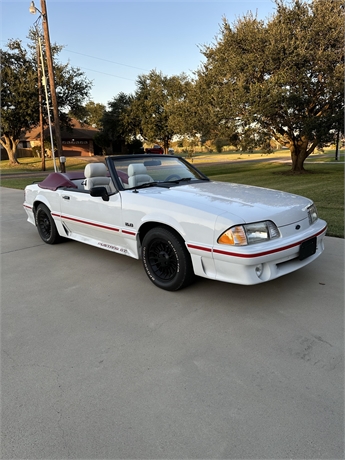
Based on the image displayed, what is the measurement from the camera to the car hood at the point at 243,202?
10.5ft

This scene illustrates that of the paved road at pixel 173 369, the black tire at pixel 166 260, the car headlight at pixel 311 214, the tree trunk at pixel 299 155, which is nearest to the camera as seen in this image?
the paved road at pixel 173 369

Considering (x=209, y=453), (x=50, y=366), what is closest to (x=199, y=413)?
(x=209, y=453)

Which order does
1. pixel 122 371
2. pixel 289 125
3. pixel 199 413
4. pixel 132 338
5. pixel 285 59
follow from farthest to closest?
pixel 289 125 → pixel 285 59 → pixel 132 338 → pixel 122 371 → pixel 199 413

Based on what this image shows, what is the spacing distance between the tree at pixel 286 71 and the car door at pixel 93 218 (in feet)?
37.3

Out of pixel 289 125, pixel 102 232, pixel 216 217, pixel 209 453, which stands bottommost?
pixel 209 453

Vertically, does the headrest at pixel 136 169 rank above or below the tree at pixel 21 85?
below

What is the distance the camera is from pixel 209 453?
174 cm

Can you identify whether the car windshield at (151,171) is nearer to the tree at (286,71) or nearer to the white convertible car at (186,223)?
the white convertible car at (186,223)

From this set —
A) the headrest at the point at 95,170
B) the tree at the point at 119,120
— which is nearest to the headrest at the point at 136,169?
the headrest at the point at 95,170

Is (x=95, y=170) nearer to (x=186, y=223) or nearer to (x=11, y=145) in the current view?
(x=186, y=223)

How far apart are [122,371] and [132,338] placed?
43cm

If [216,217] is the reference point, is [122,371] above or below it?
below

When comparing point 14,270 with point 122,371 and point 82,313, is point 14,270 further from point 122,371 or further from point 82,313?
point 122,371

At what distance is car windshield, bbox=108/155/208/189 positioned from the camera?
4.24 meters
